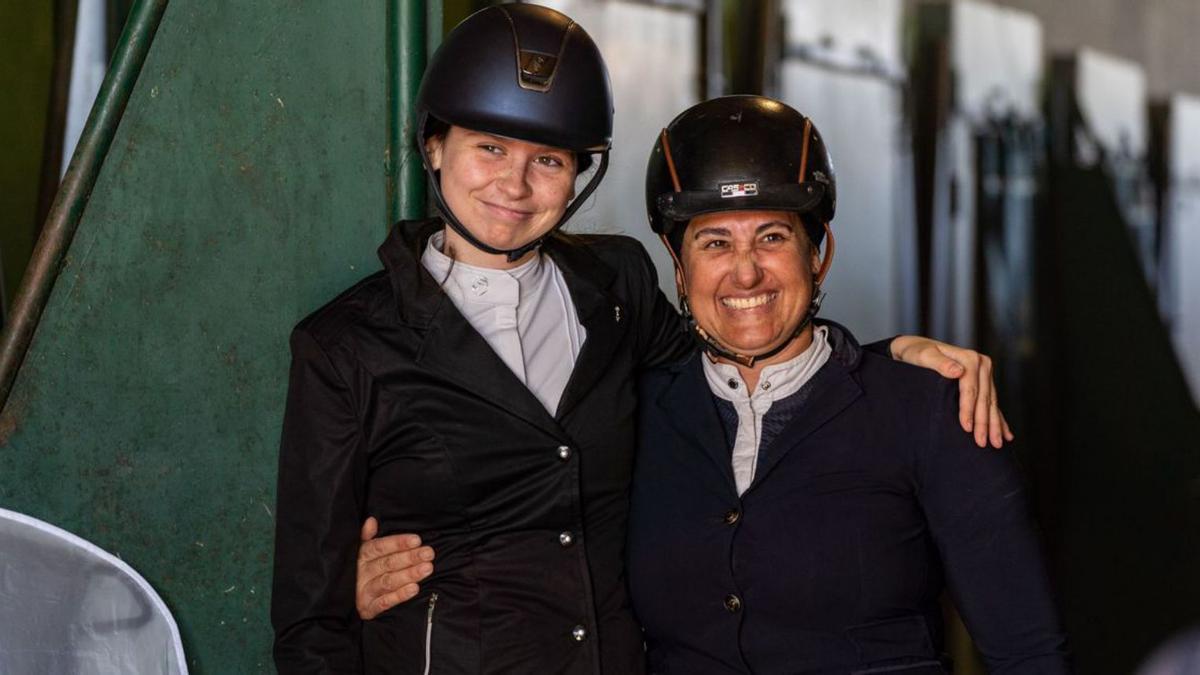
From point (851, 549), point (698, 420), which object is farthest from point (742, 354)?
point (851, 549)

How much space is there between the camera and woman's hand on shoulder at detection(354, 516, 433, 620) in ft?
6.41

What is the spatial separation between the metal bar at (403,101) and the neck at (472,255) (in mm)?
313

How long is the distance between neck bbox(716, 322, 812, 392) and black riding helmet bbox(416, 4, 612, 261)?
1.21 ft

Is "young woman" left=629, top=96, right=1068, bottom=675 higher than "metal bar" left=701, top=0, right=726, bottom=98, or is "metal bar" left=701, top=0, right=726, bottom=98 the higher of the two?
"metal bar" left=701, top=0, right=726, bottom=98

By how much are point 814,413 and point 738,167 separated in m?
0.39

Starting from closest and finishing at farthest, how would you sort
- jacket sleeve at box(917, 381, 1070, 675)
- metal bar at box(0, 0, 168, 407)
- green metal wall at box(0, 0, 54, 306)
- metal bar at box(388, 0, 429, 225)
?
jacket sleeve at box(917, 381, 1070, 675), metal bar at box(0, 0, 168, 407), metal bar at box(388, 0, 429, 225), green metal wall at box(0, 0, 54, 306)

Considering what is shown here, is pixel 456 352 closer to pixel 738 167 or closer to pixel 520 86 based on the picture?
pixel 520 86

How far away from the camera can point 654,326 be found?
7.54ft

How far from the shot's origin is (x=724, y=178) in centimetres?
208

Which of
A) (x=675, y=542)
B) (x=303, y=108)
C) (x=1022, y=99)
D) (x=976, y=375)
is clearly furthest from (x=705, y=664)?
(x=1022, y=99)

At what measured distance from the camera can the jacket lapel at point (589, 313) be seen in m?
2.04

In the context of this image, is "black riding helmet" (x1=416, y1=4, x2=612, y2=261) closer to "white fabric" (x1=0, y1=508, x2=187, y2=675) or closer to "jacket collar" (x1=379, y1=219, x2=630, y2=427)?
"jacket collar" (x1=379, y1=219, x2=630, y2=427)

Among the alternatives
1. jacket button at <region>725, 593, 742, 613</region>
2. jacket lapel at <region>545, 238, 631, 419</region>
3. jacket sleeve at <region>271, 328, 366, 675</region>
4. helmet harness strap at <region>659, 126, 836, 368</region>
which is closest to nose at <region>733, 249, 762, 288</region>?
helmet harness strap at <region>659, 126, 836, 368</region>

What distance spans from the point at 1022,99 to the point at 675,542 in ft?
15.2
